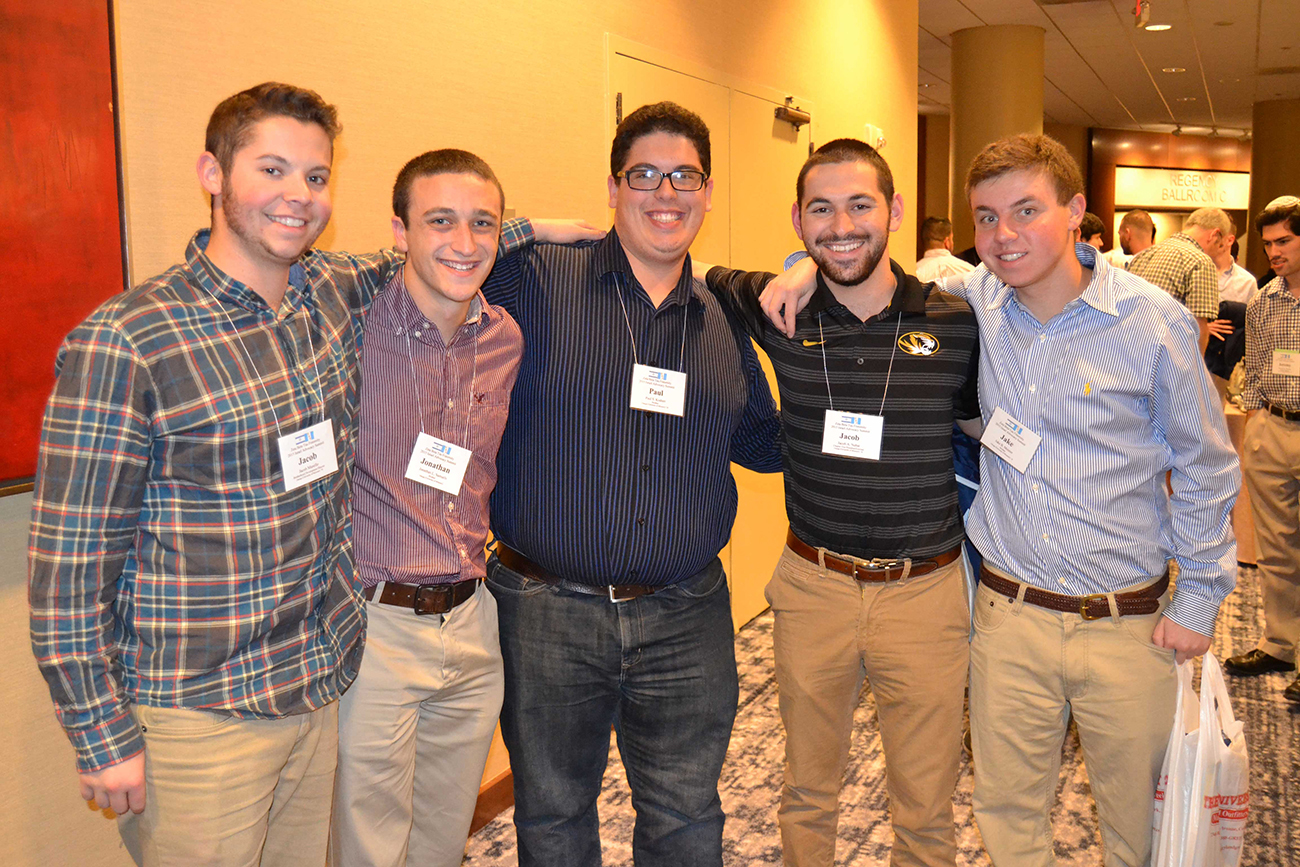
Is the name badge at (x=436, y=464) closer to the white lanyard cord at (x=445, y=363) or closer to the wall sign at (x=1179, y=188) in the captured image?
the white lanyard cord at (x=445, y=363)

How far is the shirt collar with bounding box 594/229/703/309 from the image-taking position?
207 centimetres

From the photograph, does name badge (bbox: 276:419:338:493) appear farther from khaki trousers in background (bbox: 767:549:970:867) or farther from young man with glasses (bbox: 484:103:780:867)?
khaki trousers in background (bbox: 767:549:970:867)

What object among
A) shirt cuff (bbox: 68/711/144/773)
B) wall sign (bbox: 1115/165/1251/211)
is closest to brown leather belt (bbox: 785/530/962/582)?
shirt cuff (bbox: 68/711/144/773)

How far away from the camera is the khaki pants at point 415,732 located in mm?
1819

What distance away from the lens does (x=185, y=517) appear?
4.97 feet

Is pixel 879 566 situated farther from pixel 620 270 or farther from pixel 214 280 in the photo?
pixel 214 280

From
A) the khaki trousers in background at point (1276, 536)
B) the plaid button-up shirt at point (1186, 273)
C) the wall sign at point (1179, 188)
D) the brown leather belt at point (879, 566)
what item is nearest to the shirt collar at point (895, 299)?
the brown leather belt at point (879, 566)

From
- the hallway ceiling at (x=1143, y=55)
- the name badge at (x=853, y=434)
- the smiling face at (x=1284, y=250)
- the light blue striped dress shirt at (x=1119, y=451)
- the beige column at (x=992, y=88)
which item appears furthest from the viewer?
the beige column at (x=992, y=88)

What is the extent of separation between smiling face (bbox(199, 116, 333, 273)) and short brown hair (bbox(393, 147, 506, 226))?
288 mm

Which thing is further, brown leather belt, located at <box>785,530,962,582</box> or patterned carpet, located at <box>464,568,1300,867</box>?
patterned carpet, located at <box>464,568,1300,867</box>

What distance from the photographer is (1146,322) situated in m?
1.96

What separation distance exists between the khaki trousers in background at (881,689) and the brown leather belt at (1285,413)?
8.91 feet

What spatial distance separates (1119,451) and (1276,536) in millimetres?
2916

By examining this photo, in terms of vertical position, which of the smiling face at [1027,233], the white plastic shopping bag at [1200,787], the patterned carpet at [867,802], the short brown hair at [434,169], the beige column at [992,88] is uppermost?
the beige column at [992,88]
